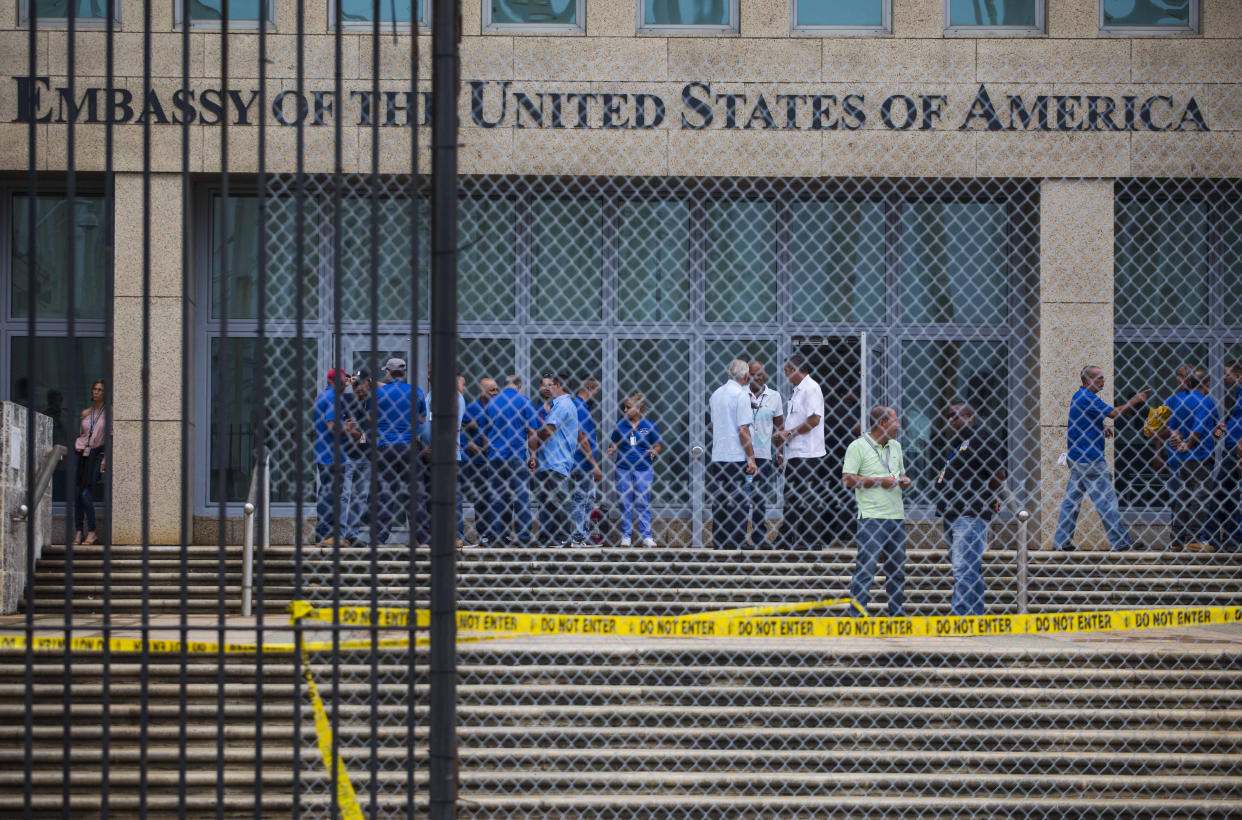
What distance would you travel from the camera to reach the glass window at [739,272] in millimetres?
13320

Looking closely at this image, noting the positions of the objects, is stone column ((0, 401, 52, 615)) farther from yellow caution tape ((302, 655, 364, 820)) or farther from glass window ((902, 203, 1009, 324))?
glass window ((902, 203, 1009, 324))

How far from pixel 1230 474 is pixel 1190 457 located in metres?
0.32

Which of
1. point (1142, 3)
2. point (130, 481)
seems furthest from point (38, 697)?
point (1142, 3)

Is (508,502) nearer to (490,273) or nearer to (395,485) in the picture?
(395,485)

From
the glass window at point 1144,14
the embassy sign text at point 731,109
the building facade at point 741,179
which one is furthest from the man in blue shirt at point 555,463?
the glass window at point 1144,14

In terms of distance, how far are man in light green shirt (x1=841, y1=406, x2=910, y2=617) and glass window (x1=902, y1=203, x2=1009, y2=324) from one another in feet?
15.3

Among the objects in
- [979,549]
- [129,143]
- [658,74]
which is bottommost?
[979,549]

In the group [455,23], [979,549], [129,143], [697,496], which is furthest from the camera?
[129,143]

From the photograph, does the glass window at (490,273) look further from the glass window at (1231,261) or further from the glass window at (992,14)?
the glass window at (1231,261)

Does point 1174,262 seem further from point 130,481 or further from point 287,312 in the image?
point 130,481

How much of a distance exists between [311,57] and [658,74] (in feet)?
11.6

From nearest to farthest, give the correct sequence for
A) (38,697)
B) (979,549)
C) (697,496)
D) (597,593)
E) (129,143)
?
(38,697), (979,549), (597,593), (697,496), (129,143)

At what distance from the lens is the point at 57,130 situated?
519 inches

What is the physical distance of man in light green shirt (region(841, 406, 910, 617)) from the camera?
899 centimetres
